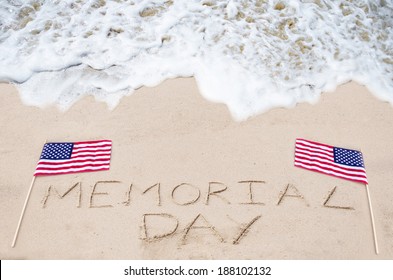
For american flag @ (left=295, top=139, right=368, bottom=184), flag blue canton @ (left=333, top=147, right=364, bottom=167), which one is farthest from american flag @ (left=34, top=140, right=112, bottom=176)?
flag blue canton @ (left=333, top=147, right=364, bottom=167)

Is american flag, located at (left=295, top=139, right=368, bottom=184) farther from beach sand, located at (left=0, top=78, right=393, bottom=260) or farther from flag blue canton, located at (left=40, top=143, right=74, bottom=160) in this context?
flag blue canton, located at (left=40, top=143, right=74, bottom=160)

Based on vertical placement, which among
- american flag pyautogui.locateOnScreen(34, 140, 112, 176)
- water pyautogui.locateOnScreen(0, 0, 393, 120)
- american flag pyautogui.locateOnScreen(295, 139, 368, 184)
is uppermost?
water pyautogui.locateOnScreen(0, 0, 393, 120)

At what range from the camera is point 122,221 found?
4.14 meters

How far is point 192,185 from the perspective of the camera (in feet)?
14.6

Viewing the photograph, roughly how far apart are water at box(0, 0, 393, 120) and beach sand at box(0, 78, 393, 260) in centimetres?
30

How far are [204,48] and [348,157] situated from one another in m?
2.76

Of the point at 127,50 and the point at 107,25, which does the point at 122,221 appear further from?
the point at 107,25

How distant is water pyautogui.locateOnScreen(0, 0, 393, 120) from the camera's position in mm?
5527

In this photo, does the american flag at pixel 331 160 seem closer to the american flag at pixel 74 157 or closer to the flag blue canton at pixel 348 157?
the flag blue canton at pixel 348 157

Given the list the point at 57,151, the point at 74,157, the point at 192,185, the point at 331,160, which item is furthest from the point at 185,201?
the point at 331,160

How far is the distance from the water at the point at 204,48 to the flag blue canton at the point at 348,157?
3.29 feet

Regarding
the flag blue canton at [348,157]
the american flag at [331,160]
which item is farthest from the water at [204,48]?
the flag blue canton at [348,157]

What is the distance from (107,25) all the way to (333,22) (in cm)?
391

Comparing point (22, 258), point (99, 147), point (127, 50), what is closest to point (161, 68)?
point (127, 50)
